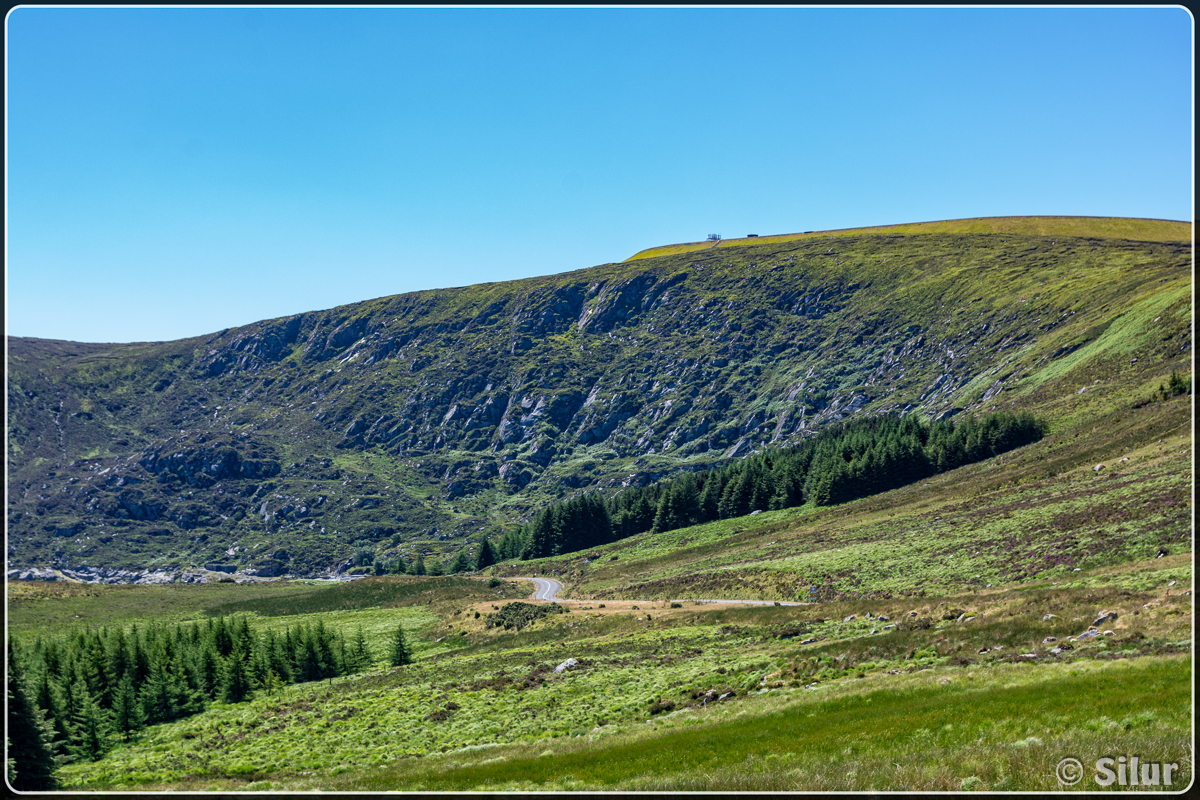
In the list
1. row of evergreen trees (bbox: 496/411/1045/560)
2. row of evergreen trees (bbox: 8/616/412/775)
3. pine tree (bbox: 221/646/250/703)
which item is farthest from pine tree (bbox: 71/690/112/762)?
row of evergreen trees (bbox: 496/411/1045/560)

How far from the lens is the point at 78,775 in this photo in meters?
37.4

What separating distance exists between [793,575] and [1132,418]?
68003mm

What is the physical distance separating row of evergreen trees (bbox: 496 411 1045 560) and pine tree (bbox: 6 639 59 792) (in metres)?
131

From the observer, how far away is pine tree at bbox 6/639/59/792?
28844 millimetres

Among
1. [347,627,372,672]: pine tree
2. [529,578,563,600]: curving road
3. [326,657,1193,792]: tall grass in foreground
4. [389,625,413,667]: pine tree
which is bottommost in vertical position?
[529,578,563,600]: curving road

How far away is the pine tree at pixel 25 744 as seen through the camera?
2884 cm

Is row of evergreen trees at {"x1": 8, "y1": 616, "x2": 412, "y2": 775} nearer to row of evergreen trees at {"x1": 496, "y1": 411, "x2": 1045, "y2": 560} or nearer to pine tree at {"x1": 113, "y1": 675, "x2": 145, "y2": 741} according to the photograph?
pine tree at {"x1": 113, "y1": 675, "x2": 145, "y2": 741}

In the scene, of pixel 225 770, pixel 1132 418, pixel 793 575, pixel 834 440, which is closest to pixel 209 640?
pixel 225 770

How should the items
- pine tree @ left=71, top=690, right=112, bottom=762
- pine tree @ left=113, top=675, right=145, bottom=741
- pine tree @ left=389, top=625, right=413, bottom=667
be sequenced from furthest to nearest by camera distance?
1. pine tree @ left=389, top=625, right=413, bottom=667
2. pine tree @ left=113, top=675, right=145, bottom=741
3. pine tree @ left=71, top=690, right=112, bottom=762

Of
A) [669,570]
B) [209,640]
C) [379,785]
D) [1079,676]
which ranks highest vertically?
[1079,676]

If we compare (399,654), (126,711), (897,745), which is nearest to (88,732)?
(126,711)

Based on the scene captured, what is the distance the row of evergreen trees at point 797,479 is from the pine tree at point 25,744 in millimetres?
131159

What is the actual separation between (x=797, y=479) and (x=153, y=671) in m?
129

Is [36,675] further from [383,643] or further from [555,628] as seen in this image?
[555,628]
